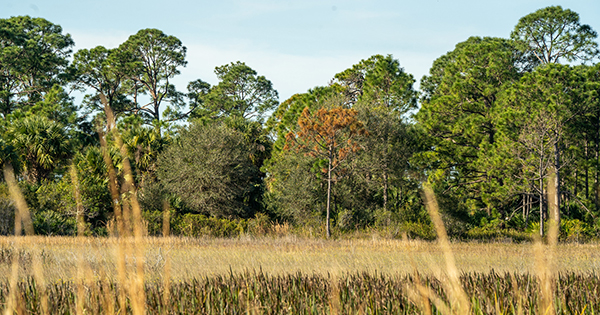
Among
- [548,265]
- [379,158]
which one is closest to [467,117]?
[379,158]

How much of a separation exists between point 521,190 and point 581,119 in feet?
14.8

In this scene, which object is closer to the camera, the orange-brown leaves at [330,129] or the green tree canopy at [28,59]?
the orange-brown leaves at [330,129]

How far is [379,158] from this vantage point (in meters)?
28.7

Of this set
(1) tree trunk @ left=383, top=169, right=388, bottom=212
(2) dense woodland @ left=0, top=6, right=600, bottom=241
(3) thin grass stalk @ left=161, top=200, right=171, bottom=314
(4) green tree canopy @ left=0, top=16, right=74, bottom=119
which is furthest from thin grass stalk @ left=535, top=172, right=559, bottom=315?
(4) green tree canopy @ left=0, top=16, right=74, bottom=119

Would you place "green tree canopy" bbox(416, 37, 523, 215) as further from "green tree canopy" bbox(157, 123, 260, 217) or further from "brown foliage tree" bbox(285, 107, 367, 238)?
"green tree canopy" bbox(157, 123, 260, 217)

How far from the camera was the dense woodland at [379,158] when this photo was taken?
2456 centimetres

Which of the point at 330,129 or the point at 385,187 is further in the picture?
the point at 385,187

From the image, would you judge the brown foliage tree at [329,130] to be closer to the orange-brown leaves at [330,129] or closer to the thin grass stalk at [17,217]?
the orange-brown leaves at [330,129]

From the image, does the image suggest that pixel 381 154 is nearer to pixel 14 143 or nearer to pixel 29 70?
pixel 14 143

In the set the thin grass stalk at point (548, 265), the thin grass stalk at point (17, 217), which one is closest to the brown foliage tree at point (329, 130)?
the thin grass stalk at point (548, 265)

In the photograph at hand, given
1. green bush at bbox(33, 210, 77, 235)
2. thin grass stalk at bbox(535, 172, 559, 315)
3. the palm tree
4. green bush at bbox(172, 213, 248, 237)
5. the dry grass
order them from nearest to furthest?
thin grass stalk at bbox(535, 172, 559, 315) → the dry grass → green bush at bbox(33, 210, 77, 235) → green bush at bbox(172, 213, 248, 237) → the palm tree

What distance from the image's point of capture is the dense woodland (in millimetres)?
24562

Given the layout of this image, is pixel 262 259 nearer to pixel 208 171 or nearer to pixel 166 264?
pixel 166 264

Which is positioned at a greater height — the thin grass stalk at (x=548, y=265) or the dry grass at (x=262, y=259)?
the thin grass stalk at (x=548, y=265)
